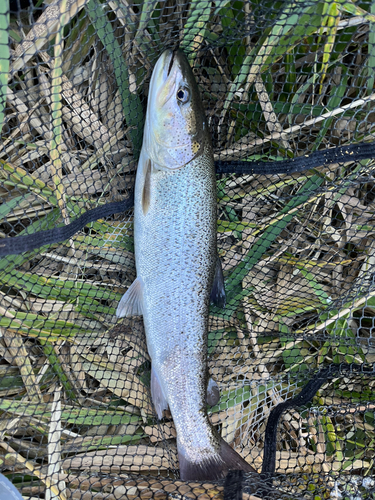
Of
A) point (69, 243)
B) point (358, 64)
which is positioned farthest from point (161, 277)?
point (358, 64)

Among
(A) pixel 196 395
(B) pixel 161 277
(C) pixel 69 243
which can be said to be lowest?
(A) pixel 196 395

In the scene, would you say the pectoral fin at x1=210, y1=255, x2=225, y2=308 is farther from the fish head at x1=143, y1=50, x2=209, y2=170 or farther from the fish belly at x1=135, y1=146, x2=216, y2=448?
the fish head at x1=143, y1=50, x2=209, y2=170

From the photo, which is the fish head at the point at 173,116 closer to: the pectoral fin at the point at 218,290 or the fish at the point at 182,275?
the fish at the point at 182,275

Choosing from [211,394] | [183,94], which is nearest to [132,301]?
[211,394]

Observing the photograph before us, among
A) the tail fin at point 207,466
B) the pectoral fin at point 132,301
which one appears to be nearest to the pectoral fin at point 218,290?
the pectoral fin at point 132,301

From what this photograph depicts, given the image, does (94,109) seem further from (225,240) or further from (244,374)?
(244,374)

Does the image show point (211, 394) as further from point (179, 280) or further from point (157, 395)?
point (179, 280)
